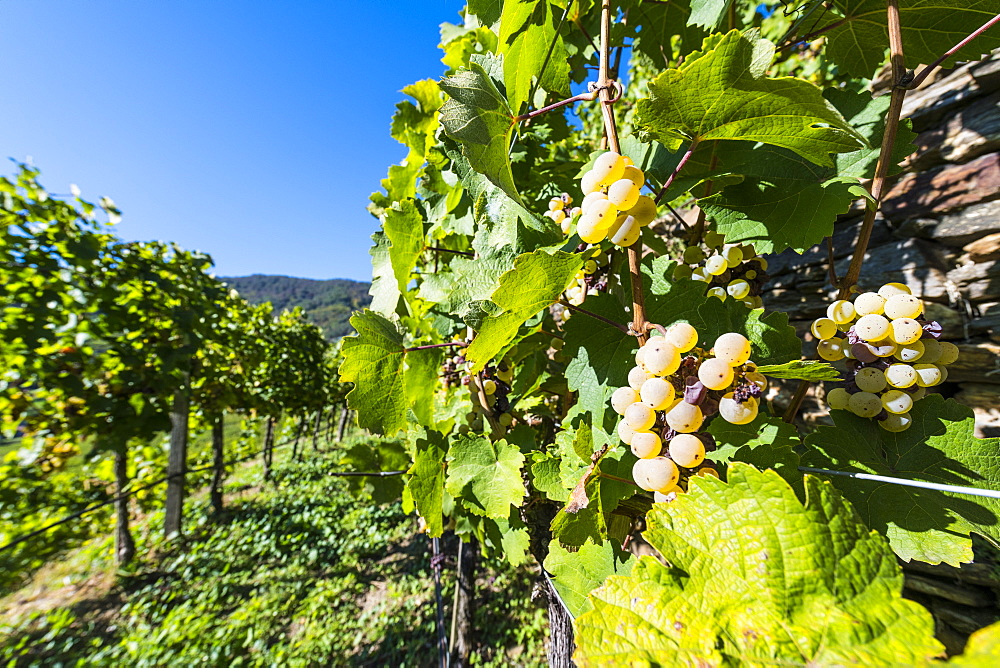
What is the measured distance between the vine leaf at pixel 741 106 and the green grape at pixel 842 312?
27 centimetres

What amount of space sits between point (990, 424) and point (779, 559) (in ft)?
5.23

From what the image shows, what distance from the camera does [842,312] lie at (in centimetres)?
73

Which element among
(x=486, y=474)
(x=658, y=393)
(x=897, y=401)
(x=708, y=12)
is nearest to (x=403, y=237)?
(x=486, y=474)

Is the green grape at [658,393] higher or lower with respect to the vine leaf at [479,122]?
lower

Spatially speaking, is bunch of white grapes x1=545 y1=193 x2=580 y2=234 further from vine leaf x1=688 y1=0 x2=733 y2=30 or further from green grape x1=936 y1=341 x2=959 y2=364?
green grape x1=936 y1=341 x2=959 y2=364

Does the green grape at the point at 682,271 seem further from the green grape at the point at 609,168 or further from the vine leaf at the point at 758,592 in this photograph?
the vine leaf at the point at 758,592

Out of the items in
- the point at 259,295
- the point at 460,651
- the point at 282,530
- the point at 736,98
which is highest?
the point at 259,295

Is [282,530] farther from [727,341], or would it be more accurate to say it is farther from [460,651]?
[727,341]

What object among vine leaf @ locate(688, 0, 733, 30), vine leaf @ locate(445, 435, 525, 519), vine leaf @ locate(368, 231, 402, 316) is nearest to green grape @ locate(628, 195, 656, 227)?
vine leaf @ locate(688, 0, 733, 30)

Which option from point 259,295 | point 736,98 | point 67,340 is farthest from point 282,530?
point 259,295

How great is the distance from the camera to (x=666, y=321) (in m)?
0.84

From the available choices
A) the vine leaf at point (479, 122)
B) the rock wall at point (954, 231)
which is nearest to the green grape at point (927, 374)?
A: the vine leaf at point (479, 122)

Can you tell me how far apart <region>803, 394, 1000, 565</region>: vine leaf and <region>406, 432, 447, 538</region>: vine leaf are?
38.6 inches

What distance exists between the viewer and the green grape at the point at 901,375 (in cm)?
67
